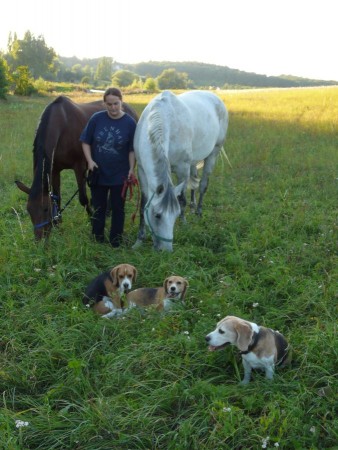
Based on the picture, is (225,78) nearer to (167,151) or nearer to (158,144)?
(167,151)

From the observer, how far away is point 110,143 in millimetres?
5309

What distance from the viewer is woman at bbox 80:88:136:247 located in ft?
17.3

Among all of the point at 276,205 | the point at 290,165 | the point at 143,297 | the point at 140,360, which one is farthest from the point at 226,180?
the point at 140,360

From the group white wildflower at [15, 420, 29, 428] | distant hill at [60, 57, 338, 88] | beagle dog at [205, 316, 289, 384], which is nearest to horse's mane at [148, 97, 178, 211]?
beagle dog at [205, 316, 289, 384]

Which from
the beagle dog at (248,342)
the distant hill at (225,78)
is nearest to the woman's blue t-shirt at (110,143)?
the beagle dog at (248,342)

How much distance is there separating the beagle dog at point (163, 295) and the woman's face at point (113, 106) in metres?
2.18

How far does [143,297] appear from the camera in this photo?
164 inches

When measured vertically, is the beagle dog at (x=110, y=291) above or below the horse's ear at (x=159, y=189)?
below

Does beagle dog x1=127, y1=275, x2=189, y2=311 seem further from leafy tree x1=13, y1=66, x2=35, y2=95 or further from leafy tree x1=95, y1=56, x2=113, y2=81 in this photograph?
leafy tree x1=95, y1=56, x2=113, y2=81

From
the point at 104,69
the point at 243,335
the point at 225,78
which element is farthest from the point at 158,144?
the point at 104,69

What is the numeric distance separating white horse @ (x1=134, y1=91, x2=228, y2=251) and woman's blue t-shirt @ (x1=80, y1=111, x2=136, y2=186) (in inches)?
6.5

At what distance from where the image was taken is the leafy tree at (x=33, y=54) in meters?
75.4

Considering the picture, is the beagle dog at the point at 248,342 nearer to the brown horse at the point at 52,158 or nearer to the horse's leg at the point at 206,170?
the brown horse at the point at 52,158

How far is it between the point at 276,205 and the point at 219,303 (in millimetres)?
3180
